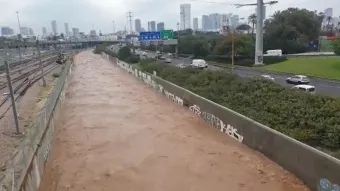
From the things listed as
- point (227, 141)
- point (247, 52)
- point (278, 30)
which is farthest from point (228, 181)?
point (278, 30)

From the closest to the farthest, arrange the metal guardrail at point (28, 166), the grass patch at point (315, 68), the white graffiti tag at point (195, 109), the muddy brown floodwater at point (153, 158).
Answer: the metal guardrail at point (28, 166)
the muddy brown floodwater at point (153, 158)
the white graffiti tag at point (195, 109)
the grass patch at point (315, 68)

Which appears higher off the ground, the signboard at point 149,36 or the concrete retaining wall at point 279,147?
the signboard at point 149,36

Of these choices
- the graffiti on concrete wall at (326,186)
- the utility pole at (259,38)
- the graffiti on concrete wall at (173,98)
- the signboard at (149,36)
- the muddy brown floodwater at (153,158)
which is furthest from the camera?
the signboard at (149,36)

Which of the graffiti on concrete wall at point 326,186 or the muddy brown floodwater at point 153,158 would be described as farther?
the muddy brown floodwater at point 153,158

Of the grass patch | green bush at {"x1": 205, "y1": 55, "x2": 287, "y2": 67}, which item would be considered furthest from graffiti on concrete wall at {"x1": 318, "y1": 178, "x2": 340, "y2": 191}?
green bush at {"x1": 205, "y1": 55, "x2": 287, "y2": 67}

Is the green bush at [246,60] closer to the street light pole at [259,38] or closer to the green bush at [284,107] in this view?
the street light pole at [259,38]

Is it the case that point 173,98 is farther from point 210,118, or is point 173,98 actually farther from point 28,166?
point 28,166

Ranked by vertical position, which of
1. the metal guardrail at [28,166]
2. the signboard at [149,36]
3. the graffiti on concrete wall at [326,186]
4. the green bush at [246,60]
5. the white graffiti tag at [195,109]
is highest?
the signboard at [149,36]

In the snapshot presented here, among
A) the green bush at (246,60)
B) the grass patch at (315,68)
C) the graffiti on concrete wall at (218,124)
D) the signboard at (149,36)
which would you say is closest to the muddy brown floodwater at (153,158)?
the graffiti on concrete wall at (218,124)

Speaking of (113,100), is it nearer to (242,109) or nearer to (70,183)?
(242,109)
